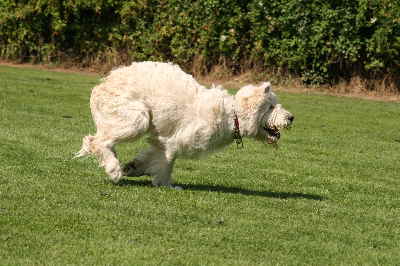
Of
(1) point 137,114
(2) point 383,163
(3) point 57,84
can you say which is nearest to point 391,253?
(1) point 137,114

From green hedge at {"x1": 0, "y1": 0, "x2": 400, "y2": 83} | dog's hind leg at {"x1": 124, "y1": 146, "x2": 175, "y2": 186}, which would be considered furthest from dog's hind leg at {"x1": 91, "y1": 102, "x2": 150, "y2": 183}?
green hedge at {"x1": 0, "y1": 0, "x2": 400, "y2": 83}

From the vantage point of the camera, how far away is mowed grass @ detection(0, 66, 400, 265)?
23.8 feet

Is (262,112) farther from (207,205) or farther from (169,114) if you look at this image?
(207,205)

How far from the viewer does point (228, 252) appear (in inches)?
289

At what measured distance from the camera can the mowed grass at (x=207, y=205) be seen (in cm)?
725

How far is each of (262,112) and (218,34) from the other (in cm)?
1285

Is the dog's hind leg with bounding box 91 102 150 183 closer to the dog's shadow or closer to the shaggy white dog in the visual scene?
the shaggy white dog

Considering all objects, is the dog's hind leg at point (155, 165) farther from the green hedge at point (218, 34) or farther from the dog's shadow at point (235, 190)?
the green hedge at point (218, 34)

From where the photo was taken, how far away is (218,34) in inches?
883

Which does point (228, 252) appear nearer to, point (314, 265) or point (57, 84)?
point (314, 265)

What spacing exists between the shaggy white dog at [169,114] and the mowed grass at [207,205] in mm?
436

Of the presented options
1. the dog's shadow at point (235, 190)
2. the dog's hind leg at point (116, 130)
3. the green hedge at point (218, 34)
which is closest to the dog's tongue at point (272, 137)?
the dog's shadow at point (235, 190)

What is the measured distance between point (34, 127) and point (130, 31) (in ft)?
33.8

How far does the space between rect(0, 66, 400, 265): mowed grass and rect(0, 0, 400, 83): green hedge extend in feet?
19.3
